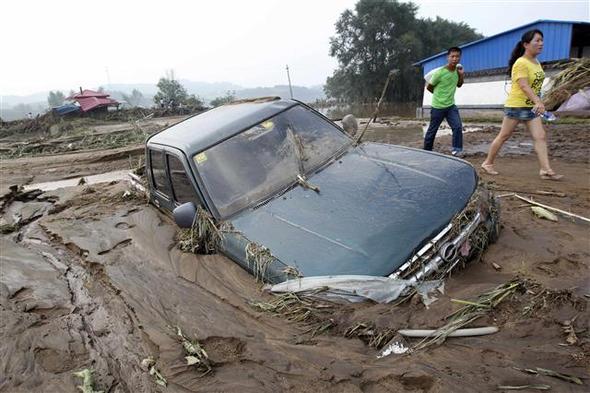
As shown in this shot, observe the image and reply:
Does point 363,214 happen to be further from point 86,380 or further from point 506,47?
point 506,47

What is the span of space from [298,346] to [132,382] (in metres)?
0.97

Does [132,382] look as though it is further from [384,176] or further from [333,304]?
[384,176]

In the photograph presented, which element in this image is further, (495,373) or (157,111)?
(157,111)

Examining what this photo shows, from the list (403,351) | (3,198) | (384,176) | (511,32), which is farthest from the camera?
(511,32)

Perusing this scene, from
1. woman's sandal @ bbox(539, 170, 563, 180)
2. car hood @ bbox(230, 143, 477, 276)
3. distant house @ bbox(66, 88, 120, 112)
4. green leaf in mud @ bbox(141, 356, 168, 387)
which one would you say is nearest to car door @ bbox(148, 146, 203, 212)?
car hood @ bbox(230, 143, 477, 276)

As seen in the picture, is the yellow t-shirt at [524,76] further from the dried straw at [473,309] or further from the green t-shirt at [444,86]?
the dried straw at [473,309]

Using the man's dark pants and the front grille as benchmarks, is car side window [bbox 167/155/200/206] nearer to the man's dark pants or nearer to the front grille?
the front grille

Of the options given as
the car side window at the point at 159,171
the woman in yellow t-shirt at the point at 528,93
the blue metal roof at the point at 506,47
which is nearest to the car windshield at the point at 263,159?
the car side window at the point at 159,171

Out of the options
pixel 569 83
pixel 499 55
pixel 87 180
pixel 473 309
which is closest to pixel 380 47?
pixel 499 55

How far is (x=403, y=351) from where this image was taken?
220 cm

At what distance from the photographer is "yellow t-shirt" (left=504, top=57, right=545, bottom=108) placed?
5090 millimetres

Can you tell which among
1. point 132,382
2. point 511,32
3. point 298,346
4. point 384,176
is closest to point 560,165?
point 384,176

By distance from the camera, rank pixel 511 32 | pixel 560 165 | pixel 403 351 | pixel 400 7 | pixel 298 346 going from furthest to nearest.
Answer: pixel 400 7 → pixel 511 32 → pixel 560 165 → pixel 298 346 → pixel 403 351

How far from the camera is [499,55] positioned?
20.6m
